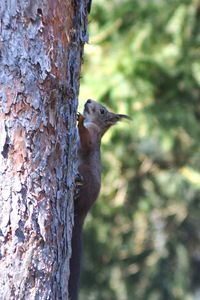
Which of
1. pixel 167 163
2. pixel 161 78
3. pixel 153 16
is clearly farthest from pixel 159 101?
pixel 167 163

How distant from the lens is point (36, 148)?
2168 millimetres

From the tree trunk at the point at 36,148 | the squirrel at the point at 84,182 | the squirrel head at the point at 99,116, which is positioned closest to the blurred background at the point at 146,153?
the squirrel head at the point at 99,116

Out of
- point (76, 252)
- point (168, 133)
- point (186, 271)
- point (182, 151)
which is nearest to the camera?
point (76, 252)

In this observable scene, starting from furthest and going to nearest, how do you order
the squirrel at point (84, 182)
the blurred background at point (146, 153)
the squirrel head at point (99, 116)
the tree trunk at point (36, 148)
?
1. the blurred background at point (146, 153)
2. the squirrel head at point (99, 116)
3. the squirrel at point (84, 182)
4. the tree trunk at point (36, 148)

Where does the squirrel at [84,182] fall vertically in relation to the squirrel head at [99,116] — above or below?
below

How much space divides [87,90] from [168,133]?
70 cm

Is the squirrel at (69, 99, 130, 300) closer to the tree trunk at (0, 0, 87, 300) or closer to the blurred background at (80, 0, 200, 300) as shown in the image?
the tree trunk at (0, 0, 87, 300)

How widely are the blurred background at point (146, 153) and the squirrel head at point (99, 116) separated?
1.51m

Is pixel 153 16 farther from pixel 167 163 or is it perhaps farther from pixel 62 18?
pixel 62 18

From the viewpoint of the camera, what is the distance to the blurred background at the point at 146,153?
5.52 m

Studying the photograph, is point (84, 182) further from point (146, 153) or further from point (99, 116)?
point (146, 153)

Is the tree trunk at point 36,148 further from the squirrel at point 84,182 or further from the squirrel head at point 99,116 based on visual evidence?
the squirrel head at point 99,116

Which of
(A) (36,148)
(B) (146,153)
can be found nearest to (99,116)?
(A) (36,148)

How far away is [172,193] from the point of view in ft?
22.0
